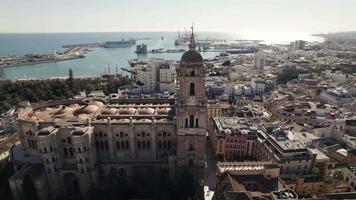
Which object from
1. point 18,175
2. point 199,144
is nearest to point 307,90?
point 199,144

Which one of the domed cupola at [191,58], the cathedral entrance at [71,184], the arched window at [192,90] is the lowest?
the cathedral entrance at [71,184]

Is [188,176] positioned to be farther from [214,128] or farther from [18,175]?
[18,175]

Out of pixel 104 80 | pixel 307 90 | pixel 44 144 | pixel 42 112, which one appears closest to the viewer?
pixel 44 144

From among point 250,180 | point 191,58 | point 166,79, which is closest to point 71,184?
point 191,58

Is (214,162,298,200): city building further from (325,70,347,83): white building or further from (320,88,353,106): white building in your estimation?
(325,70,347,83): white building

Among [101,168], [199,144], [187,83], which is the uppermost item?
[187,83]

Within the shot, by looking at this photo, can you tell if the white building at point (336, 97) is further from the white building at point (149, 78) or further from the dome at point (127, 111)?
the dome at point (127, 111)

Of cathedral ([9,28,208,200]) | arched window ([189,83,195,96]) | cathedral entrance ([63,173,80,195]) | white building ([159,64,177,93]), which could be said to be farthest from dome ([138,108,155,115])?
white building ([159,64,177,93])

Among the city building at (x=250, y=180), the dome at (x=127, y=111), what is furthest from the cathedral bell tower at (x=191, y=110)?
the dome at (x=127, y=111)
